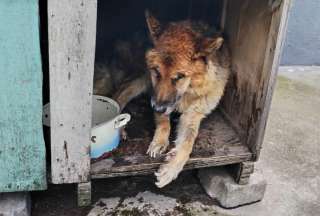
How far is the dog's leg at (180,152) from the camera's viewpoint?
95.7 inches

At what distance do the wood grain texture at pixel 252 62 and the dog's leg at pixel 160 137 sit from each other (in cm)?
57

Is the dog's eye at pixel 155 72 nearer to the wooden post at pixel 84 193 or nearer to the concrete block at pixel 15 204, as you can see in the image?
the wooden post at pixel 84 193

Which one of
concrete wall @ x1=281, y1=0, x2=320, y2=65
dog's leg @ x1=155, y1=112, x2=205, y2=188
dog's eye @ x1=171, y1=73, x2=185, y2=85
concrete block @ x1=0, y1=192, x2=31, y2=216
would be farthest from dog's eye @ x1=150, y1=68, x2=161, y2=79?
concrete wall @ x1=281, y1=0, x2=320, y2=65

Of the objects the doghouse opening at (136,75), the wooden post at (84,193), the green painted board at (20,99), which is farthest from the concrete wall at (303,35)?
the green painted board at (20,99)

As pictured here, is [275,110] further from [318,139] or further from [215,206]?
[215,206]

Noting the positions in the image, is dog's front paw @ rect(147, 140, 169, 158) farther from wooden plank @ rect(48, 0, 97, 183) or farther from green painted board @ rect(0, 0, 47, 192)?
green painted board @ rect(0, 0, 47, 192)

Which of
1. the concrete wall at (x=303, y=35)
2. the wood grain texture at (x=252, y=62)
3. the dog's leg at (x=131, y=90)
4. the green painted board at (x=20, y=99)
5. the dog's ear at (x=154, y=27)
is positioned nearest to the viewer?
the green painted board at (x=20, y=99)

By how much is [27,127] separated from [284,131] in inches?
104

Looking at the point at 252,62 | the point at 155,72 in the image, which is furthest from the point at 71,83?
the point at 252,62

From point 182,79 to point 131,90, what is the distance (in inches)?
27.9

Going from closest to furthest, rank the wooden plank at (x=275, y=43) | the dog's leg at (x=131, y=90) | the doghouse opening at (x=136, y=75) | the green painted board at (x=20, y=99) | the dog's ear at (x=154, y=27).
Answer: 1. the green painted board at (x=20, y=99)
2. the wooden plank at (x=275, y=43)
3. the doghouse opening at (x=136, y=75)
4. the dog's ear at (x=154, y=27)
5. the dog's leg at (x=131, y=90)

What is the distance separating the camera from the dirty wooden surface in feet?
7.87

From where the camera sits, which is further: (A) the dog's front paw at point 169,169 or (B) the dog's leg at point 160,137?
(B) the dog's leg at point 160,137

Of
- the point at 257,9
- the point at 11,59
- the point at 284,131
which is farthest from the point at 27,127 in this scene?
the point at 284,131
